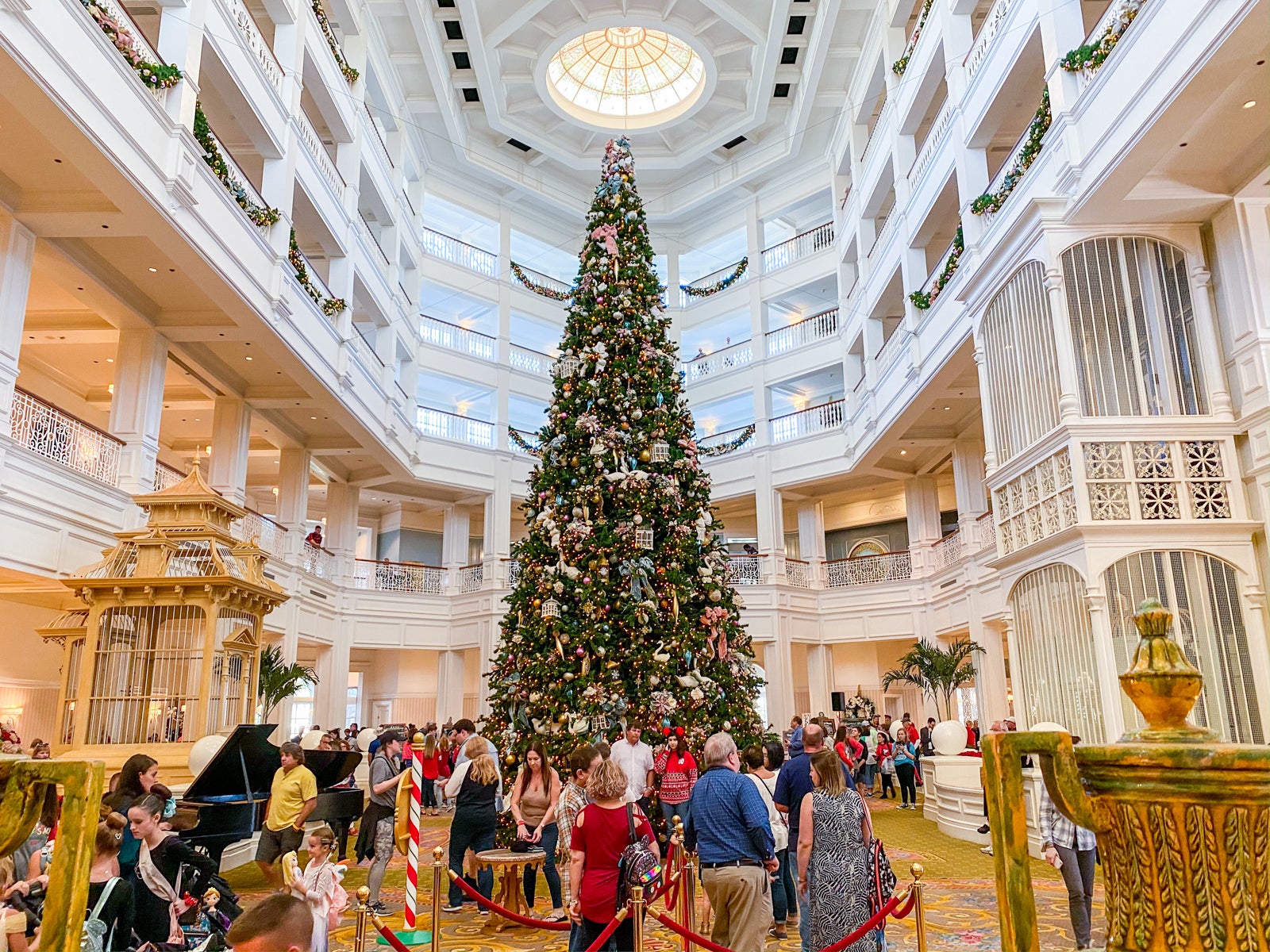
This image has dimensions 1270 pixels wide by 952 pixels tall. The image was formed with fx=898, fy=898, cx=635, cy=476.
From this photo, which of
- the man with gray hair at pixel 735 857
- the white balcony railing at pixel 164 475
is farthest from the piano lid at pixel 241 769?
the white balcony railing at pixel 164 475

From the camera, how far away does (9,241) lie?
1082 cm

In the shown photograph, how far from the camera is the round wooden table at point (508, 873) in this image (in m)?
6.96

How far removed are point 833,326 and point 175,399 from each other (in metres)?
16.1

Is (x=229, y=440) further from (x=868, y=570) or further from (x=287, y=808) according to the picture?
(x=868, y=570)

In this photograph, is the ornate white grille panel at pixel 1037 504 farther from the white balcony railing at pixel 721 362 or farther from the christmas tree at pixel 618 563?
the white balcony railing at pixel 721 362

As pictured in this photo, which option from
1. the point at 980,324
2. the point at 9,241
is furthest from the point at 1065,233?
the point at 9,241

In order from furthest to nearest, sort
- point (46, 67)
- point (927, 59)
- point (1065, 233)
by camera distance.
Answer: point (927, 59)
point (1065, 233)
point (46, 67)

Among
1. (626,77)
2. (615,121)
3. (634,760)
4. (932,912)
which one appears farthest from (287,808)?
(626,77)

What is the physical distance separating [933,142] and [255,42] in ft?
37.3

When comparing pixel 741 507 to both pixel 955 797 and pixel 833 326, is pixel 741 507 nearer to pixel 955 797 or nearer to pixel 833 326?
pixel 833 326

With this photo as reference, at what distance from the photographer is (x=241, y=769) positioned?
8.19m

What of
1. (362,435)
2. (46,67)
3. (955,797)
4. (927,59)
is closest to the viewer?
(46,67)

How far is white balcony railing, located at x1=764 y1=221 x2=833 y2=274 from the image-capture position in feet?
78.8

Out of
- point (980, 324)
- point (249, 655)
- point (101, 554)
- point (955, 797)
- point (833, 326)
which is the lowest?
point (955, 797)
